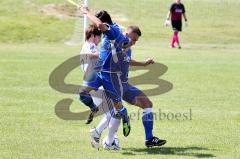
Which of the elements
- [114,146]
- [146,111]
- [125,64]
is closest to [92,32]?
[125,64]

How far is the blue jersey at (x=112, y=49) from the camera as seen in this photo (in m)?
9.77

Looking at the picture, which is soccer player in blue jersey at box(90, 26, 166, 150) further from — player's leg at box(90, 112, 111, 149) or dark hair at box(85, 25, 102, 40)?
dark hair at box(85, 25, 102, 40)

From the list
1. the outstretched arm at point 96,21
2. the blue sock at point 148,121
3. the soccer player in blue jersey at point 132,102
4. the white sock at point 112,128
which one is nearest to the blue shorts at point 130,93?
the soccer player in blue jersey at point 132,102

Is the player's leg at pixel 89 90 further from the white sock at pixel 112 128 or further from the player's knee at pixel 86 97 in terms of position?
the white sock at pixel 112 128

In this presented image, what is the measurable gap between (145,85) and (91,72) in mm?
7419

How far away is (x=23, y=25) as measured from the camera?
3234 cm

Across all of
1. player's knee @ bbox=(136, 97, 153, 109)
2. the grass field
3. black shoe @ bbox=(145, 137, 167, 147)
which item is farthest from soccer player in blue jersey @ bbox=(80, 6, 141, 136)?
the grass field

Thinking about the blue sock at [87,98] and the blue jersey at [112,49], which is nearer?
the blue jersey at [112,49]

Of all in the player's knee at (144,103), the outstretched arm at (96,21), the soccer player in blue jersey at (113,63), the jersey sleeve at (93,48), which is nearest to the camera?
the outstretched arm at (96,21)

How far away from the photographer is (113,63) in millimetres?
10258

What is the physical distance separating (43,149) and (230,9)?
28293mm

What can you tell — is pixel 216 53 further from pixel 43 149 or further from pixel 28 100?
pixel 43 149

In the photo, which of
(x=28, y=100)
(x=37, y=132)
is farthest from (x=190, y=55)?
(x=37, y=132)

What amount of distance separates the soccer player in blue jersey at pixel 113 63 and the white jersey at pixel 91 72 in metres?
0.27
